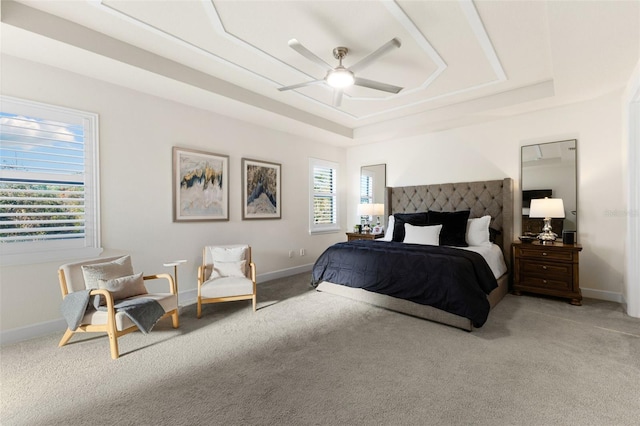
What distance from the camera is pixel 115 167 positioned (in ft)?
11.1

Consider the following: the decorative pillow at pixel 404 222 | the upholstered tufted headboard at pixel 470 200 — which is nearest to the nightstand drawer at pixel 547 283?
the upholstered tufted headboard at pixel 470 200

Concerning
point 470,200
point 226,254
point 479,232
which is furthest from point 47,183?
point 470,200

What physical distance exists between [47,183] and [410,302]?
400cm

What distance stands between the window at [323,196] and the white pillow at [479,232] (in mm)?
2758

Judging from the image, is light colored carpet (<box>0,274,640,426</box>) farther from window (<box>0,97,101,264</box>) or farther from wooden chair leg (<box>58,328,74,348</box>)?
window (<box>0,97,101,264</box>)

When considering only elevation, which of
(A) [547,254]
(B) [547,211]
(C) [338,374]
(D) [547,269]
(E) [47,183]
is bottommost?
(C) [338,374]

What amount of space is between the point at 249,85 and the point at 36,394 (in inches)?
144

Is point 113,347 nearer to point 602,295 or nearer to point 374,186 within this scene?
point 374,186

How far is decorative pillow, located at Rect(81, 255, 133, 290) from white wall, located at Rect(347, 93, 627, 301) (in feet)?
16.1

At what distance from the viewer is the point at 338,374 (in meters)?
2.18

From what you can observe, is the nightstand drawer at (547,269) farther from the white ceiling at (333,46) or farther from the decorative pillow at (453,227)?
the white ceiling at (333,46)

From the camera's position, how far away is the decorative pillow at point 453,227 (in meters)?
4.31

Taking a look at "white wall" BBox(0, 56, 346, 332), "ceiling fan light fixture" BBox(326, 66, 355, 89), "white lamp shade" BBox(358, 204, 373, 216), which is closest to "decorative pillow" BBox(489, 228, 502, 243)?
"white lamp shade" BBox(358, 204, 373, 216)

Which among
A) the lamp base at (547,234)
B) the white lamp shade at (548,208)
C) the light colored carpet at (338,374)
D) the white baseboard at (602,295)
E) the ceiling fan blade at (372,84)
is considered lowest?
the light colored carpet at (338,374)
